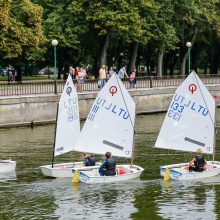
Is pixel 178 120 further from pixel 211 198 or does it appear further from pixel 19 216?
pixel 19 216

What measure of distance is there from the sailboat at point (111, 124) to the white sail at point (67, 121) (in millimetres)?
969

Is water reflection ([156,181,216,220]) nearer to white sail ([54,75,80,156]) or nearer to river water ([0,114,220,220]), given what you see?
river water ([0,114,220,220])

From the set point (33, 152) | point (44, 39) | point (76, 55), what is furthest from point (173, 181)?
point (76, 55)

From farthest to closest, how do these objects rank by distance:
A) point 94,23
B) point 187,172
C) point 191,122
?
point 94,23 → point 191,122 → point 187,172

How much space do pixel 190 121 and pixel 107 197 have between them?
843 cm

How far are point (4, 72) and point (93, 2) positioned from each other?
2370 inches

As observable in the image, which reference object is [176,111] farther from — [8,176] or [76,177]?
[8,176]

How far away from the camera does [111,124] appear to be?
36812 millimetres

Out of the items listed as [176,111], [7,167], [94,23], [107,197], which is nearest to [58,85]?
[94,23]

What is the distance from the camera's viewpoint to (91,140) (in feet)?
121

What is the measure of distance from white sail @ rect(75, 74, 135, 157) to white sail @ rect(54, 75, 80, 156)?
3.34 feet

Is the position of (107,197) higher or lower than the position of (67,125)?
lower

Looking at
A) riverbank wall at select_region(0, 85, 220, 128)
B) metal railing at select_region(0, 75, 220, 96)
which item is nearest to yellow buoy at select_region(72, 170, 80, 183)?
riverbank wall at select_region(0, 85, 220, 128)

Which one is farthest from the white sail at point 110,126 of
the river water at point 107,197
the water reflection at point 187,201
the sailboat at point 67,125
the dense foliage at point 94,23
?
the dense foliage at point 94,23
